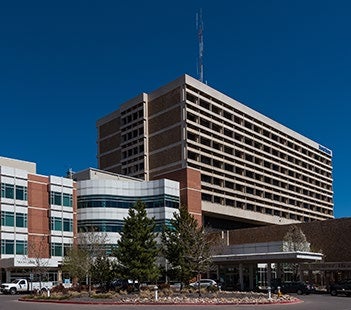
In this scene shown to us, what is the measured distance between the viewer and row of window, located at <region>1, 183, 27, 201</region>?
259 ft

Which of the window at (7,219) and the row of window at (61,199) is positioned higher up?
the row of window at (61,199)

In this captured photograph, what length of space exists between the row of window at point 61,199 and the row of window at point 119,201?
240 centimetres

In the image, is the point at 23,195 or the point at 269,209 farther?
the point at 269,209


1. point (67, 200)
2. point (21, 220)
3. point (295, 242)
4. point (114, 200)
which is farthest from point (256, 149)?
point (21, 220)

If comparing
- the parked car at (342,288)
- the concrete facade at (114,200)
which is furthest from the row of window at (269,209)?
the parked car at (342,288)

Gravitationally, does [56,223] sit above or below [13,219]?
below

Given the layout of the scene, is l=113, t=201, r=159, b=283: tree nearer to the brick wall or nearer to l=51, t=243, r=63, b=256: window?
l=51, t=243, r=63, b=256: window

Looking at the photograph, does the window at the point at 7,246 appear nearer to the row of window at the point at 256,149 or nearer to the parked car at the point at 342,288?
the row of window at the point at 256,149

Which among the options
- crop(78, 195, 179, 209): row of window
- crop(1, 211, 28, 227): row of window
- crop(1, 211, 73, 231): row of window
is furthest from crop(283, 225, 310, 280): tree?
crop(1, 211, 28, 227): row of window

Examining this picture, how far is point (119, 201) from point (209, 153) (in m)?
25.0

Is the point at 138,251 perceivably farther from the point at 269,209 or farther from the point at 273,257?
the point at 269,209

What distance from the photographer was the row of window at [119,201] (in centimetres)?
8975

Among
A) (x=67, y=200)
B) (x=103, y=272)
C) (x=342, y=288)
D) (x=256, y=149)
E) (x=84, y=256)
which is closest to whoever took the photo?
(x=342, y=288)

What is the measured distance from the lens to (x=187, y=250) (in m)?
53.3
